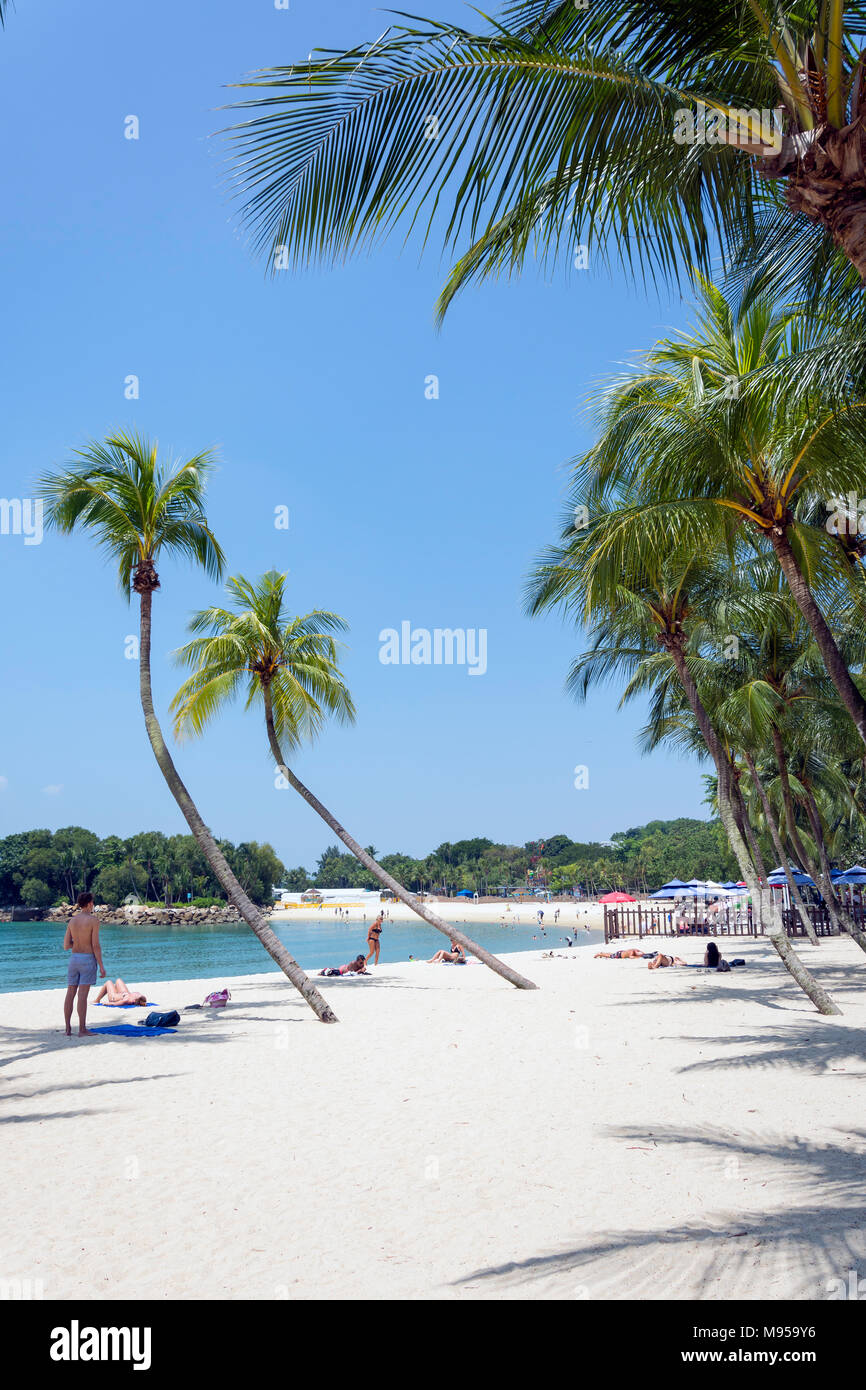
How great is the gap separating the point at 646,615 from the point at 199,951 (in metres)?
47.0

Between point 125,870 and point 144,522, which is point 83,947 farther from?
point 125,870

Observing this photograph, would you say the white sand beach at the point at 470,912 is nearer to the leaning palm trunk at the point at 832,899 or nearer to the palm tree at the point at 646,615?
the leaning palm trunk at the point at 832,899

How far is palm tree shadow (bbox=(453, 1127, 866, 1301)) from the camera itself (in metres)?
3.64

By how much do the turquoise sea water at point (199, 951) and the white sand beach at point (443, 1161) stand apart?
23.6m

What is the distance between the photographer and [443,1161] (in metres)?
5.85

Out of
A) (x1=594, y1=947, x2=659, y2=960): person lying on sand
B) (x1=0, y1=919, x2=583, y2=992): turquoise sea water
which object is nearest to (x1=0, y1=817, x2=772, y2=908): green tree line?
(x1=0, y1=919, x2=583, y2=992): turquoise sea water

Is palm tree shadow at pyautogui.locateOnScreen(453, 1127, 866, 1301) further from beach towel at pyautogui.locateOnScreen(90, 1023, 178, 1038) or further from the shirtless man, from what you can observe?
beach towel at pyautogui.locateOnScreen(90, 1023, 178, 1038)

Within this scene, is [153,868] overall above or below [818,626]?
below

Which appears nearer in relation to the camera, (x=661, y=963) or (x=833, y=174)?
(x=833, y=174)

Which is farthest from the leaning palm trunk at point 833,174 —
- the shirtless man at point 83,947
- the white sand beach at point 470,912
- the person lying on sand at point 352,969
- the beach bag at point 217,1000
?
the white sand beach at point 470,912

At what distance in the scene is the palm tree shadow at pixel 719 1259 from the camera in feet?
11.9

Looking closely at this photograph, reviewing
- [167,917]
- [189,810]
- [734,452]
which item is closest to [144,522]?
[189,810]
